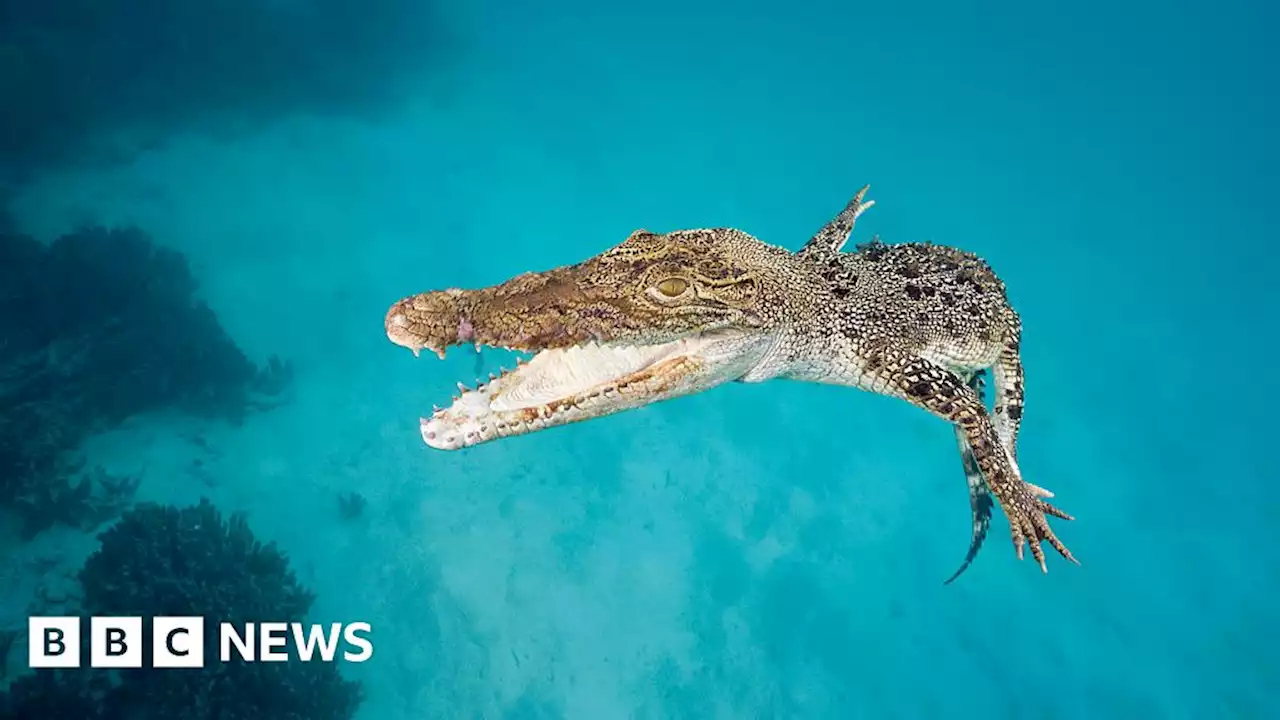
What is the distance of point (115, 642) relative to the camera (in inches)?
353

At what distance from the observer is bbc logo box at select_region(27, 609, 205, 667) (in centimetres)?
866

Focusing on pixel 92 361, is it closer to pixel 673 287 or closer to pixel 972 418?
pixel 673 287

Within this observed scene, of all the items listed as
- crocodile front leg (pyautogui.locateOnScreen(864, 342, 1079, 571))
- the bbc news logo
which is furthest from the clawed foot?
the bbc news logo

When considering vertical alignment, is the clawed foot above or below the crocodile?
below

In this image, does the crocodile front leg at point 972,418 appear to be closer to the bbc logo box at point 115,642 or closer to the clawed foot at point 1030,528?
the clawed foot at point 1030,528

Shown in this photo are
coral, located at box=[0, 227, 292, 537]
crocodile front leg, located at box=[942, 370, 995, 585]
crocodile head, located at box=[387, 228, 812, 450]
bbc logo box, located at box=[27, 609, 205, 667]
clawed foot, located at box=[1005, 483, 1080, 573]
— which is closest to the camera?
crocodile head, located at box=[387, 228, 812, 450]

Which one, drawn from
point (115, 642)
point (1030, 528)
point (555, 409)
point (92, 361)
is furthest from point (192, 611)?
point (1030, 528)

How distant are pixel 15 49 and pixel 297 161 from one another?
21.8 ft

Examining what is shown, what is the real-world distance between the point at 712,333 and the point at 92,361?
12.1 m

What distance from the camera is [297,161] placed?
15.9 m

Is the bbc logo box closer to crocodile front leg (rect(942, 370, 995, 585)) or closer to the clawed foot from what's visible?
crocodile front leg (rect(942, 370, 995, 585))

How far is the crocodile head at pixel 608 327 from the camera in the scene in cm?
327

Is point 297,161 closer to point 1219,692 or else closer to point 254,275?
point 254,275

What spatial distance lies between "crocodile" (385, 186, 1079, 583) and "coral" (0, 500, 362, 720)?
25.0ft
